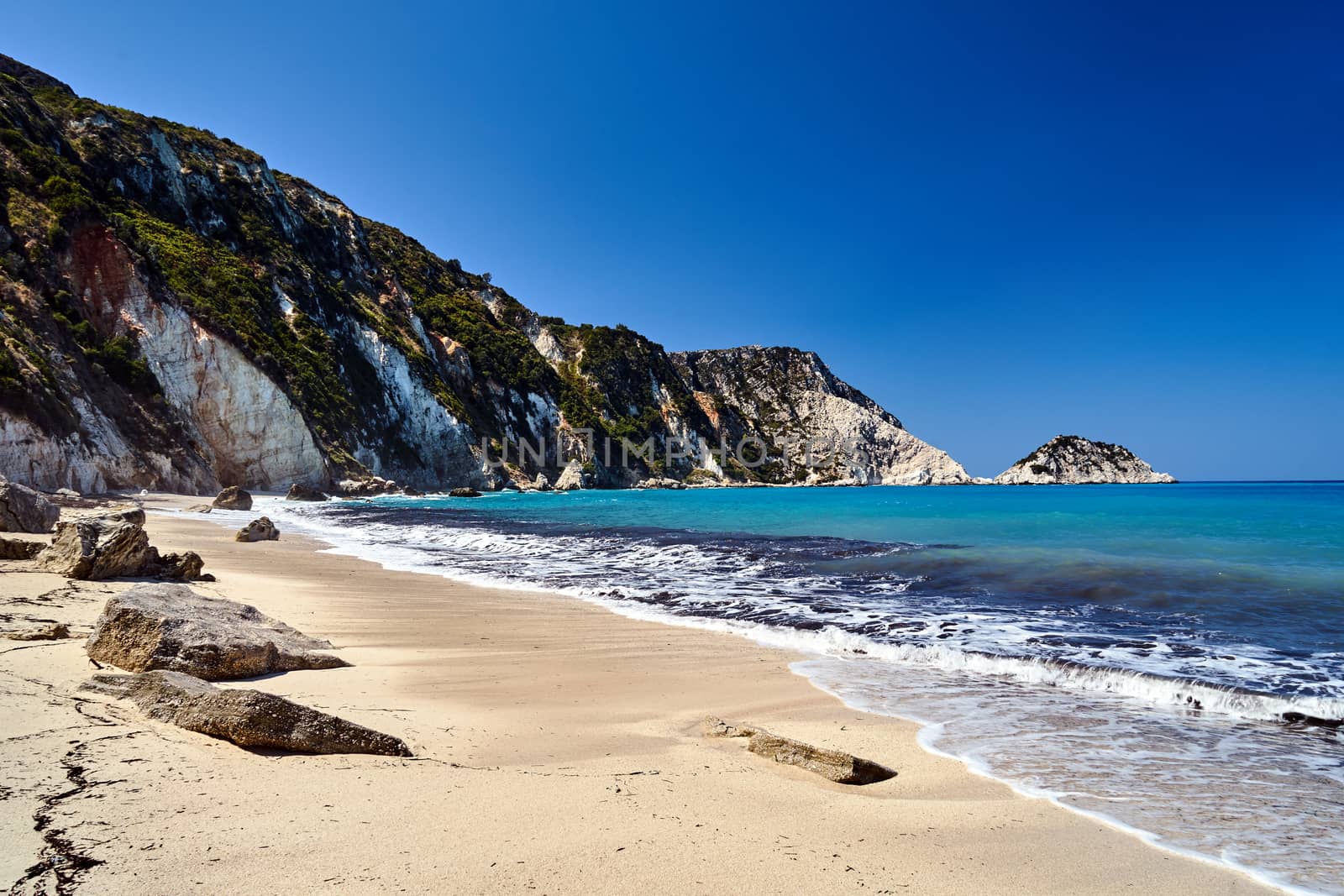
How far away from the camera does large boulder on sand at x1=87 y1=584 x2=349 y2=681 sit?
4.25 meters

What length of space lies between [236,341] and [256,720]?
47053mm

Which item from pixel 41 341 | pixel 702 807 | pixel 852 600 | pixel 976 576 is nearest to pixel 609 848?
pixel 702 807

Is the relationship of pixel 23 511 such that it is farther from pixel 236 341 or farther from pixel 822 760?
pixel 236 341

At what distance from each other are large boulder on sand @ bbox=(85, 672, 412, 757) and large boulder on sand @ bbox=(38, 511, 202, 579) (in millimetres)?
5647

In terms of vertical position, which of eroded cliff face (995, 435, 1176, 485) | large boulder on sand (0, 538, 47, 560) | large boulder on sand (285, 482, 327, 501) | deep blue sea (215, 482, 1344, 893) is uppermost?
eroded cliff face (995, 435, 1176, 485)

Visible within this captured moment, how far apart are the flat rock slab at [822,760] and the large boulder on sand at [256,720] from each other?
1.90 m

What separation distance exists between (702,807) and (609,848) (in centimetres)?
61

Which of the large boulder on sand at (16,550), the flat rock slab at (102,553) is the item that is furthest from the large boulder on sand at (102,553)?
the large boulder on sand at (16,550)

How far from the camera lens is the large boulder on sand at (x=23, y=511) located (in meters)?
11.1

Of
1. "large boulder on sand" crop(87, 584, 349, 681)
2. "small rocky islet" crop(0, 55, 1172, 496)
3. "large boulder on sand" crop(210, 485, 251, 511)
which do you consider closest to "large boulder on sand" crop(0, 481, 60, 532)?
"large boulder on sand" crop(87, 584, 349, 681)

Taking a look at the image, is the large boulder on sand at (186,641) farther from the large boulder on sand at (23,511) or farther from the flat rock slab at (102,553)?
the large boulder on sand at (23,511)

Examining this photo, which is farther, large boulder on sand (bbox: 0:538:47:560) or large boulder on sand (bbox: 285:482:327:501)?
large boulder on sand (bbox: 285:482:327:501)

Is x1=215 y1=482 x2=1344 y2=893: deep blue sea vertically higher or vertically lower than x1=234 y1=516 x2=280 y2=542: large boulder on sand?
higher

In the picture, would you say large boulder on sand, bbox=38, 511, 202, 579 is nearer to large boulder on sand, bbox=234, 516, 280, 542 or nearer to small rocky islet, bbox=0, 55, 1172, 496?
large boulder on sand, bbox=234, 516, 280, 542
